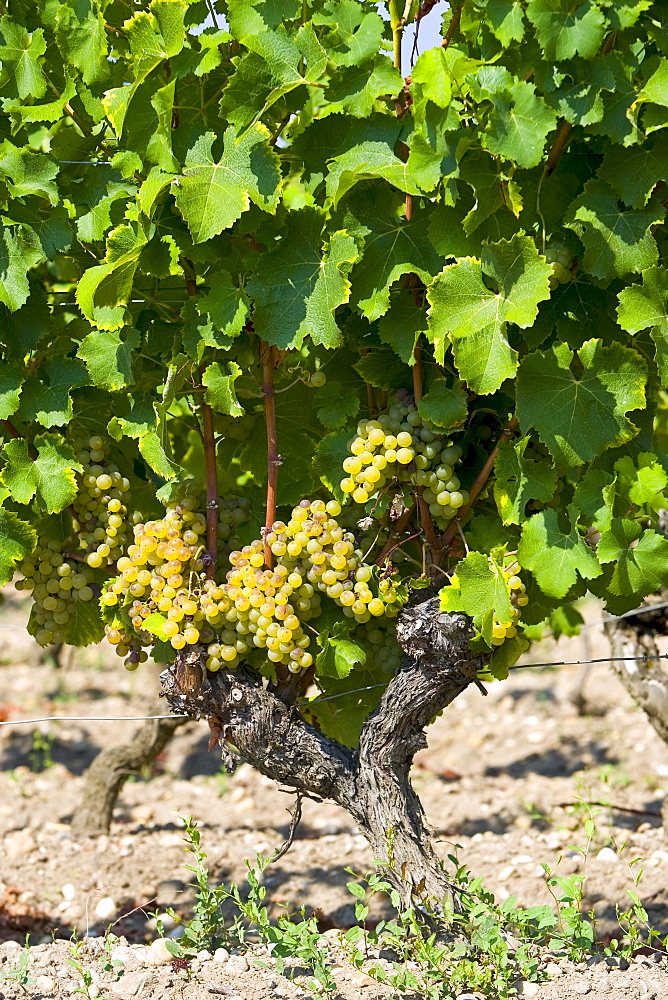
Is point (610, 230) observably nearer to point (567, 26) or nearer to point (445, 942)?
point (567, 26)

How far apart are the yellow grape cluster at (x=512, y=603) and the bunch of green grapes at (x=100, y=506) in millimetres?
1105

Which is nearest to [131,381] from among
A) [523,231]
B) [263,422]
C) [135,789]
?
[263,422]

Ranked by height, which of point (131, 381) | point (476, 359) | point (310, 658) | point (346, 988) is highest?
point (131, 381)

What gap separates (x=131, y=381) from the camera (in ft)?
8.46

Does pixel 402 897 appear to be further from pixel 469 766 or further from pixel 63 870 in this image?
pixel 469 766

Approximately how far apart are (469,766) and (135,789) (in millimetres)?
1991

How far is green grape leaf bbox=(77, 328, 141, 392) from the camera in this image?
2604 mm

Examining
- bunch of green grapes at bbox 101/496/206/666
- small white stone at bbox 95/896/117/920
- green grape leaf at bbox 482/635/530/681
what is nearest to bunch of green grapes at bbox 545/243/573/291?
green grape leaf at bbox 482/635/530/681

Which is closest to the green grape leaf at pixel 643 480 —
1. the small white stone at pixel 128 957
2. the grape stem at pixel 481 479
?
the grape stem at pixel 481 479

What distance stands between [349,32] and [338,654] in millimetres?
1546

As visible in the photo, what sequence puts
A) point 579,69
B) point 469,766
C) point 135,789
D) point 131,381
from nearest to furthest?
point 579,69
point 131,381
point 135,789
point 469,766

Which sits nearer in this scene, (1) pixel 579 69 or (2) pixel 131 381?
(1) pixel 579 69

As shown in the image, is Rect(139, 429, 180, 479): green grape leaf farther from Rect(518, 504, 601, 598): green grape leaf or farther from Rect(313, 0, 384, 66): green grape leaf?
Rect(313, 0, 384, 66): green grape leaf

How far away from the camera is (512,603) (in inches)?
98.9
